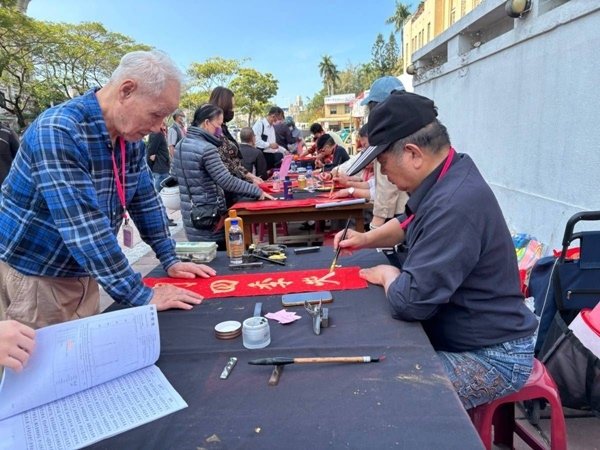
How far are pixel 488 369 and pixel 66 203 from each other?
1.43m

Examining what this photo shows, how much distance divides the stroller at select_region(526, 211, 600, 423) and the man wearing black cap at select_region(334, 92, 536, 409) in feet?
2.25

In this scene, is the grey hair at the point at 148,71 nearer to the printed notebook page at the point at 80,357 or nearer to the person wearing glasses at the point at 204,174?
the printed notebook page at the point at 80,357

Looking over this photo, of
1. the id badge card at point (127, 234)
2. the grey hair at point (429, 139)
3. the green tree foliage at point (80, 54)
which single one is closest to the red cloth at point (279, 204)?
the id badge card at point (127, 234)

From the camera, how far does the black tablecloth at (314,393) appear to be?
0.88 meters

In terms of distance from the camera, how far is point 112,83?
4.82 feet

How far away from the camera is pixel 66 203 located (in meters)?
1.32

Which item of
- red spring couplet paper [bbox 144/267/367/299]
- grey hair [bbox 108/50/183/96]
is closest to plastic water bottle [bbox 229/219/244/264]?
red spring couplet paper [bbox 144/267/367/299]

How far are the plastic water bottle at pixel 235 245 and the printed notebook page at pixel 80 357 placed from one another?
92 cm

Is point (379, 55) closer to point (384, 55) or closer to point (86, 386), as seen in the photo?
point (384, 55)

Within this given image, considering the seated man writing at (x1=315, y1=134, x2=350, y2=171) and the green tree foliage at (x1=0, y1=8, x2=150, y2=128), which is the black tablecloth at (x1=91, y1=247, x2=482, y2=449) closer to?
the seated man writing at (x1=315, y1=134, x2=350, y2=171)

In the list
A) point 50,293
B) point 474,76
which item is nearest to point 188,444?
point 50,293

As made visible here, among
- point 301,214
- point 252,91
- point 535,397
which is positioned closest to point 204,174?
point 301,214

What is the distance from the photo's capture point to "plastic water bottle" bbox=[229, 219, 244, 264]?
2.14m

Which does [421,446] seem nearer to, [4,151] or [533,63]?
[4,151]
